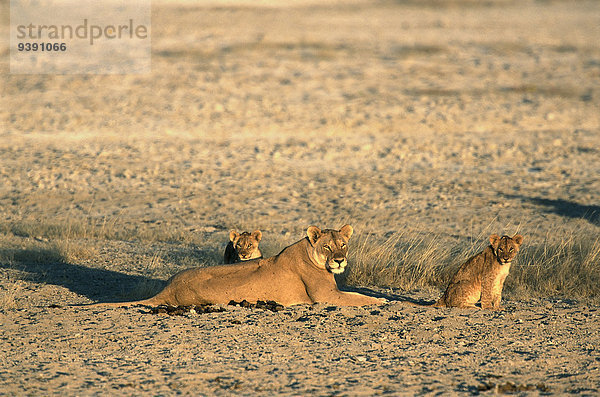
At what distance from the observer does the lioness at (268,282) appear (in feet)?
28.0

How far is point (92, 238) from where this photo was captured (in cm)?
1239

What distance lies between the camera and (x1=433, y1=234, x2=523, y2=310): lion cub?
27.5 ft

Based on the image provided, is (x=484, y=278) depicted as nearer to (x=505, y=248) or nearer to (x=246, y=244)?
(x=505, y=248)

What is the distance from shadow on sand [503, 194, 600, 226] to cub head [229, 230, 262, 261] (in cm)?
618

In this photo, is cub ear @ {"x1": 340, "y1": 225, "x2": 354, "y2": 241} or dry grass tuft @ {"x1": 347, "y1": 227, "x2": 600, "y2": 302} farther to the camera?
dry grass tuft @ {"x1": 347, "y1": 227, "x2": 600, "y2": 302}

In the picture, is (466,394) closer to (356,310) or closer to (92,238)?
(356,310)

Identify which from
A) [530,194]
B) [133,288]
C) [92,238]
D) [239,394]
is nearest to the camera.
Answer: [239,394]

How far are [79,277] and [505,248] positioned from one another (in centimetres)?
467

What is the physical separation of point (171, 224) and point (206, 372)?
277 inches

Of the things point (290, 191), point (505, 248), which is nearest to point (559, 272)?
point (505, 248)

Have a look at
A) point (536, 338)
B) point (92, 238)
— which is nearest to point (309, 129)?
point (92, 238)

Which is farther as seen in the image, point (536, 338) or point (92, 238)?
point (92, 238)

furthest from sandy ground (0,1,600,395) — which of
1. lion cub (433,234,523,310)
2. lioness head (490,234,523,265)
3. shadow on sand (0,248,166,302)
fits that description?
lioness head (490,234,523,265)

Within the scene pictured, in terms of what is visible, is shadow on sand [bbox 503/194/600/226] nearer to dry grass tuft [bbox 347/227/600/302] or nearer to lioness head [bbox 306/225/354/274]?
dry grass tuft [bbox 347/227/600/302]
